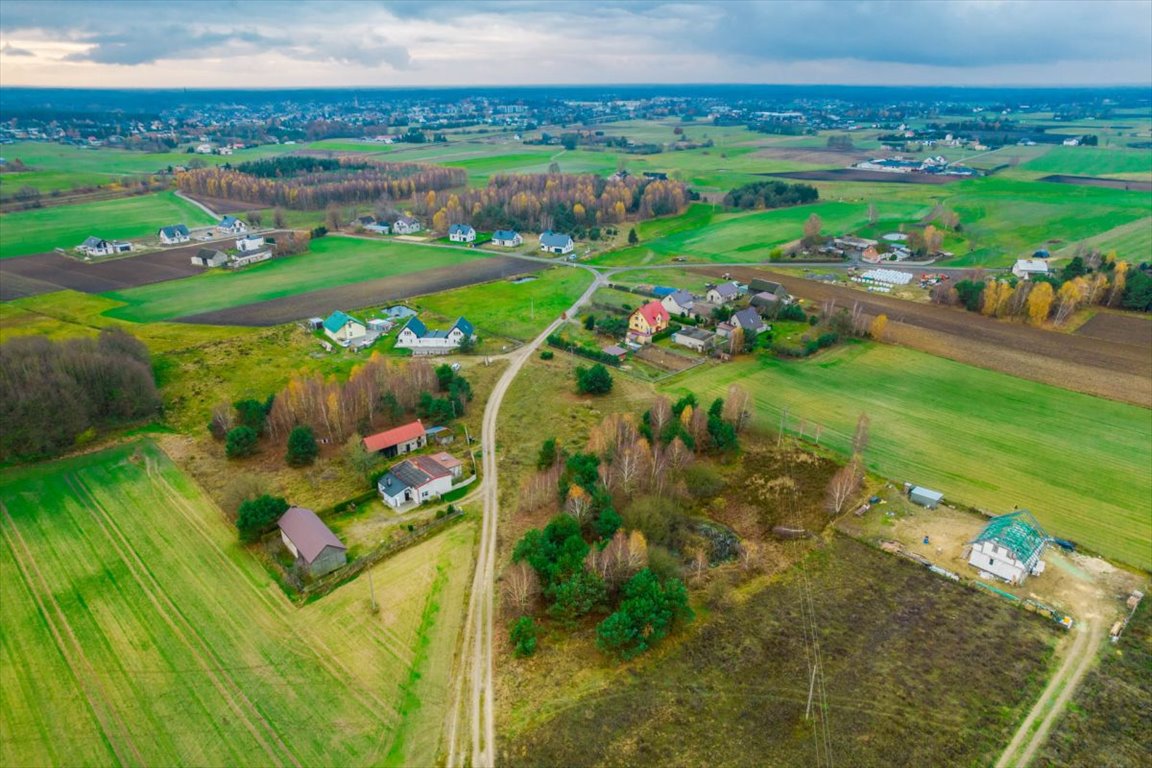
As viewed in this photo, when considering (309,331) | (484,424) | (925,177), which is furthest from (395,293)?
(925,177)

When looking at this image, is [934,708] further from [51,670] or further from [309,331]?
[309,331]

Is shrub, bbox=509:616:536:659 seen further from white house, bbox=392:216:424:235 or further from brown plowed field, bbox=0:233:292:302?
white house, bbox=392:216:424:235

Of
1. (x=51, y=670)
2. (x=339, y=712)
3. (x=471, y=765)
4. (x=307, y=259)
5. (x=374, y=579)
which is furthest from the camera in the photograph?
(x=307, y=259)

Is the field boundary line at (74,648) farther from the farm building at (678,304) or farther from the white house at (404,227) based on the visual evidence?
the white house at (404,227)

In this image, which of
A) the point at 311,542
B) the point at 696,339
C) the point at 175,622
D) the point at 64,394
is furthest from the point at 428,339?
the point at 175,622

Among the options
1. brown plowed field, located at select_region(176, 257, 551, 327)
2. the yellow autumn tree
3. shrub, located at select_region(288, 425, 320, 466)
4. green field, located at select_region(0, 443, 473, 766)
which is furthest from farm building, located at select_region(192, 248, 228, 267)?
the yellow autumn tree

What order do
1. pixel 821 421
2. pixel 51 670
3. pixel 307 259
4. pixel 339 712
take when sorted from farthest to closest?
pixel 307 259 < pixel 821 421 < pixel 51 670 < pixel 339 712
